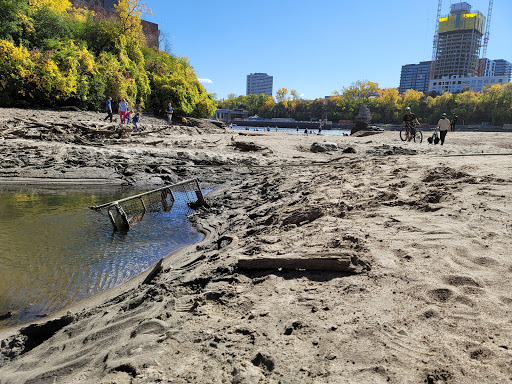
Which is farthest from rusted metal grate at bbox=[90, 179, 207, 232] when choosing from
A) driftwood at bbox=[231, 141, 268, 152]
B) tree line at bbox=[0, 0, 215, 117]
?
tree line at bbox=[0, 0, 215, 117]

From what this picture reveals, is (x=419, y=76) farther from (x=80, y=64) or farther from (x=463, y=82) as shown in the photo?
(x=80, y=64)

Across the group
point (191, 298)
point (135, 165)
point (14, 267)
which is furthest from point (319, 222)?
point (135, 165)

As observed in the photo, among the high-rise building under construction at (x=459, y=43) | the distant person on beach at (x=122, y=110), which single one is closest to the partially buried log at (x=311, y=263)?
the distant person on beach at (x=122, y=110)

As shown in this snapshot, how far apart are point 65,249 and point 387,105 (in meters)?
104

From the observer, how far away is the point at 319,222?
4.38 metres

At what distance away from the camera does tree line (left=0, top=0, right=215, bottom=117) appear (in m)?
19.5

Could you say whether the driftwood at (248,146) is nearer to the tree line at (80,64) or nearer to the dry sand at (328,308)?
the dry sand at (328,308)

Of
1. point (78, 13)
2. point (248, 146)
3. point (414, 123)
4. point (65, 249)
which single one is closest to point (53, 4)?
point (78, 13)

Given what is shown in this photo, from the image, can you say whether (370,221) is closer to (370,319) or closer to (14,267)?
(370,319)

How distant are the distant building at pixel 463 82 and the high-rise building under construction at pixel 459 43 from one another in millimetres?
13820

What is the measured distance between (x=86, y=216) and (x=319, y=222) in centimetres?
583

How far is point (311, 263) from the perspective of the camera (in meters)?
3.07

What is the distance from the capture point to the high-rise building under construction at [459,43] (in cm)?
15225

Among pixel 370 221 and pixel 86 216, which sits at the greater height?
pixel 370 221
